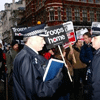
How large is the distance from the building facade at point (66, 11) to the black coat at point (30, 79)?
69.3 ft

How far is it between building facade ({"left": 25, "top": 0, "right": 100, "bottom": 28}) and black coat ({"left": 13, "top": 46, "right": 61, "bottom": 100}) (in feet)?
69.3

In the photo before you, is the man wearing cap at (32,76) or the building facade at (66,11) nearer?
the man wearing cap at (32,76)

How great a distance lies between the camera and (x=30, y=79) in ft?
7.16

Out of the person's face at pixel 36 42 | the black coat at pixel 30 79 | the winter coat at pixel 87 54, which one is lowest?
the winter coat at pixel 87 54

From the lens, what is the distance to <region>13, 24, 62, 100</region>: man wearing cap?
217 cm

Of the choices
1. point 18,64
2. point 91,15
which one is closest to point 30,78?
point 18,64

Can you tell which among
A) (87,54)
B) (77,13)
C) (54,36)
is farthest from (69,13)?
(54,36)

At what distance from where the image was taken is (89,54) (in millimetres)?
5281

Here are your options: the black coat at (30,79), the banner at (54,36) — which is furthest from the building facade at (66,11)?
the black coat at (30,79)

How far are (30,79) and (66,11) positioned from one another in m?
23.8

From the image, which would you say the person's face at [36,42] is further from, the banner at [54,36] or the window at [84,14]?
the window at [84,14]

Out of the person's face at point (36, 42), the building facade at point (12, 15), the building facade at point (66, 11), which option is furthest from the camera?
the building facade at point (12, 15)

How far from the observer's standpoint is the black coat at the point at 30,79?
217 cm

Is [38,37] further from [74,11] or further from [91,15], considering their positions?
[91,15]
